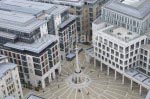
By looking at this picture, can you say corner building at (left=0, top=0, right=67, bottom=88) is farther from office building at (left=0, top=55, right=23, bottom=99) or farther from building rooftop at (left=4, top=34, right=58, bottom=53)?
office building at (left=0, top=55, right=23, bottom=99)

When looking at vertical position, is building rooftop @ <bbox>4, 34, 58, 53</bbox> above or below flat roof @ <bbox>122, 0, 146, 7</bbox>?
below

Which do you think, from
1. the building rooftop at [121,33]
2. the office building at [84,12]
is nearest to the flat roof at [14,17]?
the office building at [84,12]

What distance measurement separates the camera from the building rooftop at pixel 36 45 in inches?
4876

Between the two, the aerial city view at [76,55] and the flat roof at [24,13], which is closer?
the aerial city view at [76,55]

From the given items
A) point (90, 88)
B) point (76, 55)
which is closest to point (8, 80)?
point (76, 55)

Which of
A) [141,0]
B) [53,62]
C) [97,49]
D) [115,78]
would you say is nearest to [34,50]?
[53,62]

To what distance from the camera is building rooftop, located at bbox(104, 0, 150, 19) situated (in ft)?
429

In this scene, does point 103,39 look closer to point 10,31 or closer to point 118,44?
point 118,44

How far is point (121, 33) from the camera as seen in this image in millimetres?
131250

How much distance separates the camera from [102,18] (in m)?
145

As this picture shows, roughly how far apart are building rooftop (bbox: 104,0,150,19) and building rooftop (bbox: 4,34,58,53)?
3356cm

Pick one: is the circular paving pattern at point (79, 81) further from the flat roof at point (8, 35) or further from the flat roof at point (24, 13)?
the flat roof at point (8, 35)

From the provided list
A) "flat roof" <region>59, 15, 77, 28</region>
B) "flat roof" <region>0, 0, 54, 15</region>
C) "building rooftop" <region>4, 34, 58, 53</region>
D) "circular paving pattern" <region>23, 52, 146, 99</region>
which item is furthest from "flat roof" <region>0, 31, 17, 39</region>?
"circular paving pattern" <region>23, 52, 146, 99</region>

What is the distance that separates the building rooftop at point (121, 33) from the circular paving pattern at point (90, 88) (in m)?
20.5
